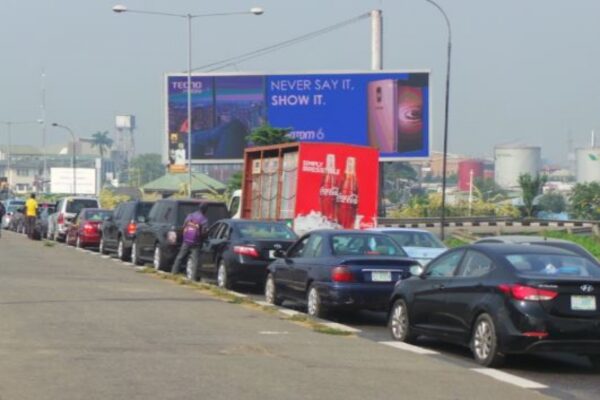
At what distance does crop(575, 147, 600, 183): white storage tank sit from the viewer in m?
184

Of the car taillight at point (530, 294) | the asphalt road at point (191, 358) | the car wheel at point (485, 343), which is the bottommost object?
the asphalt road at point (191, 358)

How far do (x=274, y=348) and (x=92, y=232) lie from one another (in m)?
27.0

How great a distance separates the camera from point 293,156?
27.7 m

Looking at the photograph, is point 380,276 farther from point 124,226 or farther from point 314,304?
point 124,226

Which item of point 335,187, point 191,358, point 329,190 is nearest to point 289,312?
point 191,358

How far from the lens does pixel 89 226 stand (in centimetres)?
4009

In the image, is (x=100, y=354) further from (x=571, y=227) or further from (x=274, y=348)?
(x=571, y=227)

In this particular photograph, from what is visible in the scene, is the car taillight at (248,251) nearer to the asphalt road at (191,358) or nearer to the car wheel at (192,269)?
the asphalt road at (191,358)

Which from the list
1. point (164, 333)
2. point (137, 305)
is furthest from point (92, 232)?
point (164, 333)

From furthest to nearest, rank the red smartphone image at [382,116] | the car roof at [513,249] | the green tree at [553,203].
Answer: the green tree at [553,203] → the red smartphone image at [382,116] → the car roof at [513,249]

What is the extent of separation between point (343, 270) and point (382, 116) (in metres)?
47.4

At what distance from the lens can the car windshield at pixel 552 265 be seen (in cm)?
1305

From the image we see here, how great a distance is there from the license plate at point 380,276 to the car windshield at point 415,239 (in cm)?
485


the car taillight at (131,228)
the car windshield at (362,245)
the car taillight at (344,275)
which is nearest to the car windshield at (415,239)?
the car windshield at (362,245)
